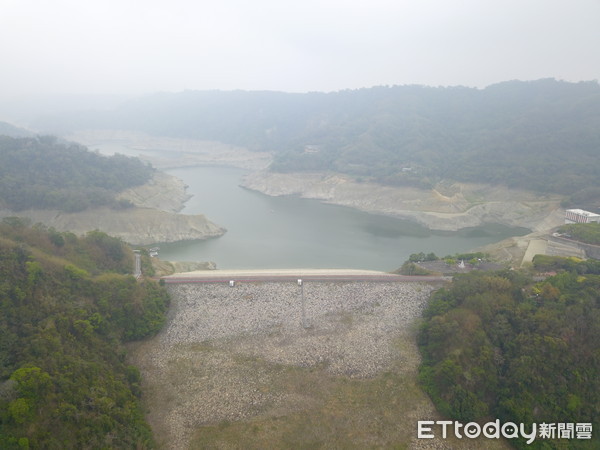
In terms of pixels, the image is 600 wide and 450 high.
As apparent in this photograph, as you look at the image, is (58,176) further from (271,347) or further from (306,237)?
(271,347)

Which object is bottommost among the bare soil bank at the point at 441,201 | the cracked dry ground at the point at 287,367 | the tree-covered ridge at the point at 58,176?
the cracked dry ground at the point at 287,367

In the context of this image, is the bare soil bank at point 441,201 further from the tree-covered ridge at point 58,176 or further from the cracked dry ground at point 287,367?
the cracked dry ground at point 287,367

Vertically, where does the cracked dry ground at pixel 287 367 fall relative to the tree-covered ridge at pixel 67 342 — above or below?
below

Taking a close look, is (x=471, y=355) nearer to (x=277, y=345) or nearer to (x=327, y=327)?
(x=327, y=327)

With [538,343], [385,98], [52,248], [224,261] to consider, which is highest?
[385,98]

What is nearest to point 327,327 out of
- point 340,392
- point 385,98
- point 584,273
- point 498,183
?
point 340,392

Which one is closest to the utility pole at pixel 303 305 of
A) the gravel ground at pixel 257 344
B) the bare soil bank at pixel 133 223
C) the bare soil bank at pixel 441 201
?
the gravel ground at pixel 257 344
